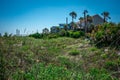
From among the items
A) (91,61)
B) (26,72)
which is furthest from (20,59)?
(91,61)

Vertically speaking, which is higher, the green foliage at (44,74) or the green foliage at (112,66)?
the green foliage at (44,74)

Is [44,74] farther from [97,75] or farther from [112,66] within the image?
[112,66]

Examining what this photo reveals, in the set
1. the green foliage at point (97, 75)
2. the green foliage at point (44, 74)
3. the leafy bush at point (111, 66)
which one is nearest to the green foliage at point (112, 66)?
the leafy bush at point (111, 66)

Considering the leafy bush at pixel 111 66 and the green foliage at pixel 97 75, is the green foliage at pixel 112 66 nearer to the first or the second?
the leafy bush at pixel 111 66

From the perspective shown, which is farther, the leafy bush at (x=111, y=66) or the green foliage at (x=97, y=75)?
the leafy bush at (x=111, y=66)

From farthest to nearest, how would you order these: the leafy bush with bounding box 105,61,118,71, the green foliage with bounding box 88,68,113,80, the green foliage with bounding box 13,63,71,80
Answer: the leafy bush with bounding box 105,61,118,71 → the green foliage with bounding box 88,68,113,80 → the green foliage with bounding box 13,63,71,80

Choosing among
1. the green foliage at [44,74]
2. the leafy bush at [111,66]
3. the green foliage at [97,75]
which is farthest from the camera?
the leafy bush at [111,66]

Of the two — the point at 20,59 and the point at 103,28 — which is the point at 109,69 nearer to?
the point at 20,59

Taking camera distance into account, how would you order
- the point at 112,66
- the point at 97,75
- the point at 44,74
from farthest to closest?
the point at 112,66, the point at 97,75, the point at 44,74

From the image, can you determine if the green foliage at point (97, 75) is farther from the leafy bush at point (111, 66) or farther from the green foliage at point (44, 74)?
the leafy bush at point (111, 66)

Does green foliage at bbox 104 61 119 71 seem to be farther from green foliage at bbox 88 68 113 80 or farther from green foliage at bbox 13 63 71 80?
green foliage at bbox 13 63 71 80

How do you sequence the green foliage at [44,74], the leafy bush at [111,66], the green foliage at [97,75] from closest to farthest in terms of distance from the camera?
1. the green foliage at [44,74]
2. the green foliage at [97,75]
3. the leafy bush at [111,66]

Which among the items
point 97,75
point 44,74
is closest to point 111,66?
point 97,75

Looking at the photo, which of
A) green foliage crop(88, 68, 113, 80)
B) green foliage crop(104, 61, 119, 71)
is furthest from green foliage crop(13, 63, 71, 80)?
green foliage crop(104, 61, 119, 71)
